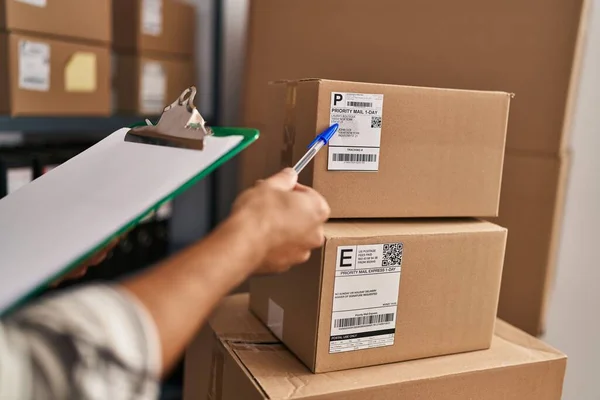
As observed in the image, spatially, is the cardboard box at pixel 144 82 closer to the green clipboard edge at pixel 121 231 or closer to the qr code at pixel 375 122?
the qr code at pixel 375 122

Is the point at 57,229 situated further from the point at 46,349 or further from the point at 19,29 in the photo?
the point at 19,29

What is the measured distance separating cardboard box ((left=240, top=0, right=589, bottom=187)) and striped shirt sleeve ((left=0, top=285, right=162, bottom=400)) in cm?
67

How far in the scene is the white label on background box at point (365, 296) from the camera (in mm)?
713

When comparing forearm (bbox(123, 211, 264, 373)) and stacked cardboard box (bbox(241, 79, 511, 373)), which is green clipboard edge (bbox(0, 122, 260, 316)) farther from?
stacked cardboard box (bbox(241, 79, 511, 373))

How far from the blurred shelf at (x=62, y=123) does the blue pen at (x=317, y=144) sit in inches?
31.7

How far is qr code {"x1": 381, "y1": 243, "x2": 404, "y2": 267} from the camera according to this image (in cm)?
73

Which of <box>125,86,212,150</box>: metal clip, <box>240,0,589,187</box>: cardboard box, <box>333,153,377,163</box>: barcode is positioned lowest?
<box>333,153,377,163</box>: barcode

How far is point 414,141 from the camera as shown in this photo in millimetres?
771

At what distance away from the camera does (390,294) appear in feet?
2.45

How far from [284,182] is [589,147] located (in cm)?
71

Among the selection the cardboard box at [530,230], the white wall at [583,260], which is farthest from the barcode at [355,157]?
the white wall at [583,260]

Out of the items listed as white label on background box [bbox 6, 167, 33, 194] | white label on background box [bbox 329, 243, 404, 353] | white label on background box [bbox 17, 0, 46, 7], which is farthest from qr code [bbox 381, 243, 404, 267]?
white label on background box [bbox 17, 0, 46, 7]

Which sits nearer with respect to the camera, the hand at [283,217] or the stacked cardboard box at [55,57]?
the hand at [283,217]

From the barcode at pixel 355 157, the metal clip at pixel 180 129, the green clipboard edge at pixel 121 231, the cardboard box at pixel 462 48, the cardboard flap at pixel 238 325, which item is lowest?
the cardboard flap at pixel 238 325
